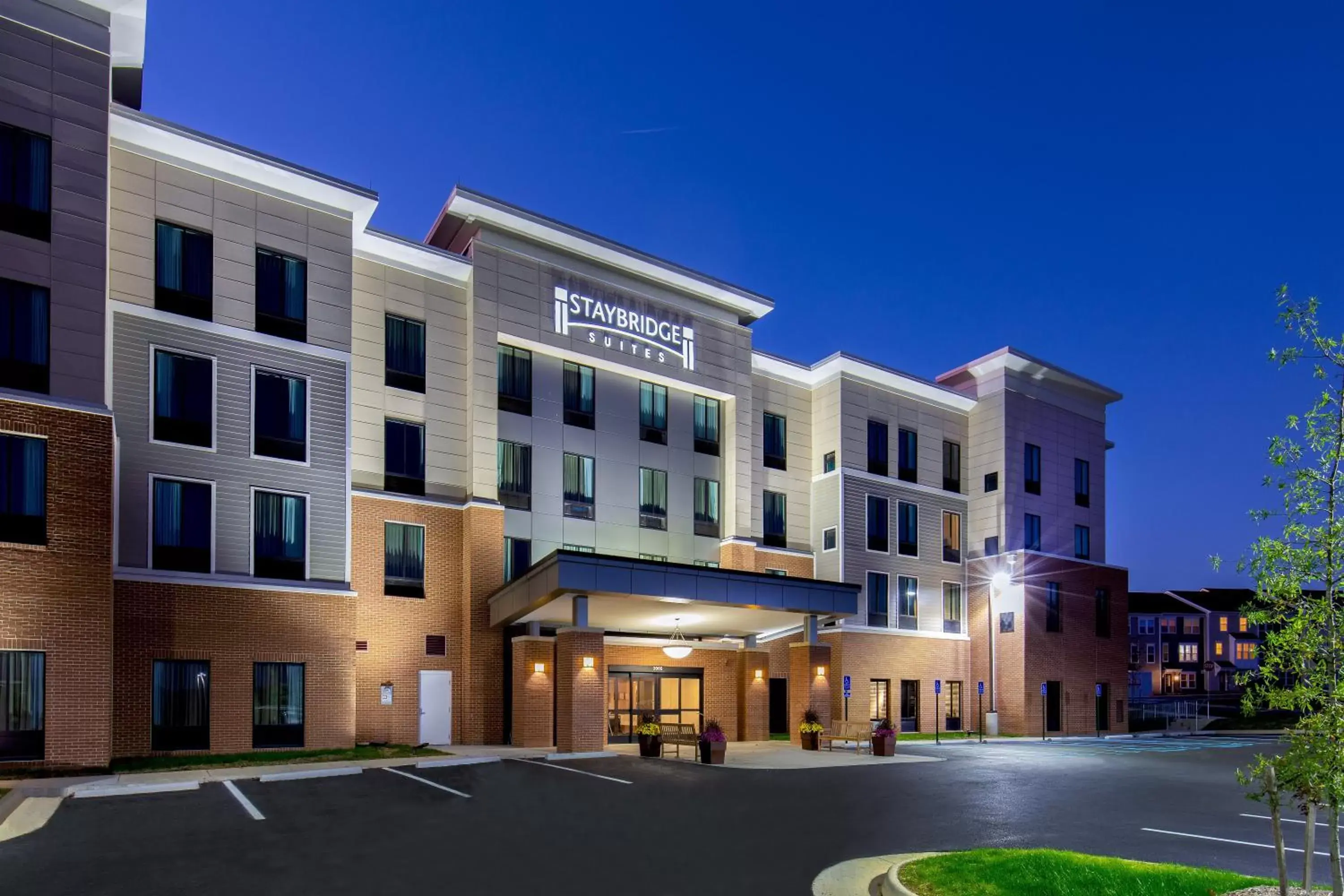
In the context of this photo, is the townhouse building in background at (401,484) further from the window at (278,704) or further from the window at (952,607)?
the window at (952,607)

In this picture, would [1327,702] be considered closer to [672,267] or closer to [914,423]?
[672,267]

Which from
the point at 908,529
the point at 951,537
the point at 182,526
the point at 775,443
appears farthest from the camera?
the point at 951,537

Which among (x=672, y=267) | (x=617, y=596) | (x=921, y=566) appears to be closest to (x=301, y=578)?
(x=617, y=596)

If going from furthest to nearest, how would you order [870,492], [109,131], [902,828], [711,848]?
1. [870,492]
2. [109,131]
3. [902,828]
4. [711,848]

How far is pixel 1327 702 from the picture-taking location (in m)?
9.17

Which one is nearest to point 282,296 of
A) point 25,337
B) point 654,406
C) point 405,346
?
point 405,346

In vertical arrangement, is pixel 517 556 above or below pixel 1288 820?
above

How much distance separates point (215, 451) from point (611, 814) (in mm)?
16034

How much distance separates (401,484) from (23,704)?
1182cm

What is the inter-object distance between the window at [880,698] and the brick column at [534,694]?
53.9ft

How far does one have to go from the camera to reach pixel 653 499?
3650 centimetres

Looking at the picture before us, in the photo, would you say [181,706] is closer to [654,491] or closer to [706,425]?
[654,491]

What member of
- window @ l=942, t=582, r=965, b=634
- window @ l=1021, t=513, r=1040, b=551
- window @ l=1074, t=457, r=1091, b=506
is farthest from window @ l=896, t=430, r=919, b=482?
window @ l=1074, t=457, r=1091, b=506

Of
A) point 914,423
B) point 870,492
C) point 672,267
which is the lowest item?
point 870,492
